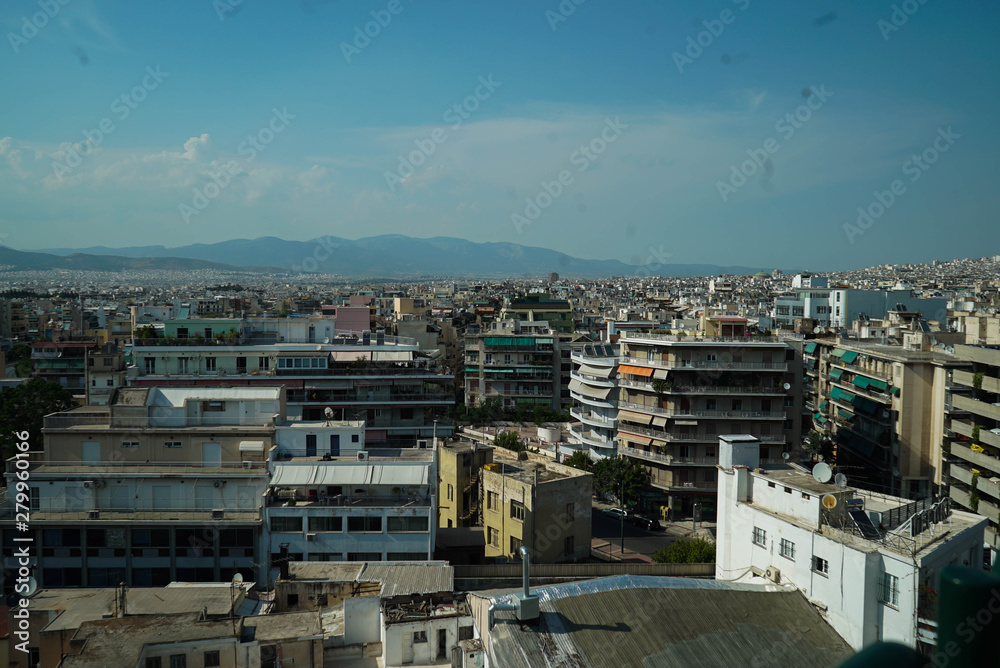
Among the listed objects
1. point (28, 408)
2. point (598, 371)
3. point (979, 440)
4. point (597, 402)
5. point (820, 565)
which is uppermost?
point (598, 371)

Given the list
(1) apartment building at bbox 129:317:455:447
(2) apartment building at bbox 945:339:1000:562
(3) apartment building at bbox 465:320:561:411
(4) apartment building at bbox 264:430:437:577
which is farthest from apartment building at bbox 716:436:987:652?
(3) apartment building at bbox 465:320:561:411

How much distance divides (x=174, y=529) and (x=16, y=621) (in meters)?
5.44

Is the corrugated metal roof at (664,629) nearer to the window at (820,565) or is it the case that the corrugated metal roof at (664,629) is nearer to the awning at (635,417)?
the window at (820,565)

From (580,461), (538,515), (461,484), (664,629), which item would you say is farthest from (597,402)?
(664,629)

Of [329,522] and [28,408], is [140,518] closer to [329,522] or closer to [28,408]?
[329,522]

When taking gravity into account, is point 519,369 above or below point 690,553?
above

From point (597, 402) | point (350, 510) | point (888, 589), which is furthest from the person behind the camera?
point (597, 402)

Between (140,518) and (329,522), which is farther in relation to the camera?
(140,518)

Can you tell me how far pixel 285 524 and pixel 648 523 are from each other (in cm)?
1544

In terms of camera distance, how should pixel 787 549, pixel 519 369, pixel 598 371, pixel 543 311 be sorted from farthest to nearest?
1. pixel 543 311
2. pixel 519 369
3. pixel 598 371
4. pixel 787 549

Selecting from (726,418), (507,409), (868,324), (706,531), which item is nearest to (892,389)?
(726,418)

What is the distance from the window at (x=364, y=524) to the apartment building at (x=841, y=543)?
6847 millimetres

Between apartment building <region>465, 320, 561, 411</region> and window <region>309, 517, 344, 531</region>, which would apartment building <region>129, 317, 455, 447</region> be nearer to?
window <region>309, 517, 344, 531</region>

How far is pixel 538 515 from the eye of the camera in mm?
18438
